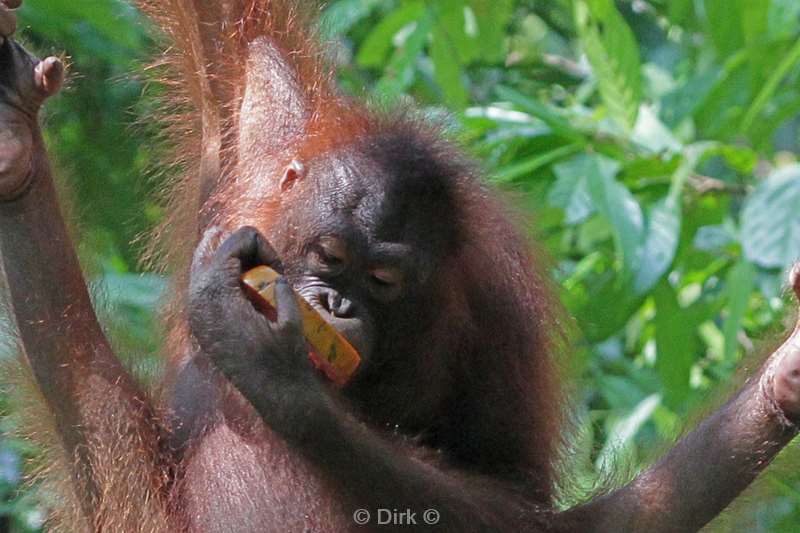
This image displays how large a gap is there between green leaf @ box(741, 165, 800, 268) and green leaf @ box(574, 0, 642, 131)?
545mm

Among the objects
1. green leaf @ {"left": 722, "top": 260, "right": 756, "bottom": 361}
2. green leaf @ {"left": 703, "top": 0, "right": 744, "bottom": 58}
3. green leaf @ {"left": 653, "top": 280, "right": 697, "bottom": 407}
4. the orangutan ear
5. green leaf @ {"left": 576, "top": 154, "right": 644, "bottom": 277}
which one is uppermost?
Result: green leaf @ {"left": 703, "top": 0, "right": 744, "bottom": 58}

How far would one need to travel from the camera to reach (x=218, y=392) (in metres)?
2.58

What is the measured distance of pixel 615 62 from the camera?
13.1 feet

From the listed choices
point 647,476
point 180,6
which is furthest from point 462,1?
point 647,476

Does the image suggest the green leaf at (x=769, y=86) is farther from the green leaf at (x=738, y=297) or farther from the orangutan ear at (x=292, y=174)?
the orangutan ear at (x=292, y=174)

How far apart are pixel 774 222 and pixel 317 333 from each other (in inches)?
67.3

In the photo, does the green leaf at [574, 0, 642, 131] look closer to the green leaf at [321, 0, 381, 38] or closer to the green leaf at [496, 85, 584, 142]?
the green leaf at [496, 85, 584, 142]

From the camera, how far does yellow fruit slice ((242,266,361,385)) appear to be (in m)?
2.22

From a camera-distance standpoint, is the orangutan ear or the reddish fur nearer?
the reddish fur

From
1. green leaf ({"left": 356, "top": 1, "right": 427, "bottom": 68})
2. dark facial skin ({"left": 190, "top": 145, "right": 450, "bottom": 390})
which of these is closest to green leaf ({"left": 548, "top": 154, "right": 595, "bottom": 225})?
green leaf ({"left": 356, "top": 1, "right": 427, "bottom": 68})

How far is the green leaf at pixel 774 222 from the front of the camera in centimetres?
354

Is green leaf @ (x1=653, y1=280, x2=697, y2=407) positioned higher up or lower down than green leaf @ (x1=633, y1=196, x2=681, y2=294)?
lower down

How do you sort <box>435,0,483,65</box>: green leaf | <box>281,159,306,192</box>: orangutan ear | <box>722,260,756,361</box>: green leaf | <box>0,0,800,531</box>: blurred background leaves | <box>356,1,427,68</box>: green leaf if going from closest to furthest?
<box>281,159,306,192</box>: orangutan ear, <box>0,0,800,531</box>: blurred background leaves, <box>722,260,756,361</box>: green leaf, <box>435,0,483,65</box>: green leaf, <box>356,1,427,68</box>: green leaf

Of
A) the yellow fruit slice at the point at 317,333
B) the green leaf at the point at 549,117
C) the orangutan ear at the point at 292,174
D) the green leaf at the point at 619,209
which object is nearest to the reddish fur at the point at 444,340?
the orangutan ear at the point at 292,174
